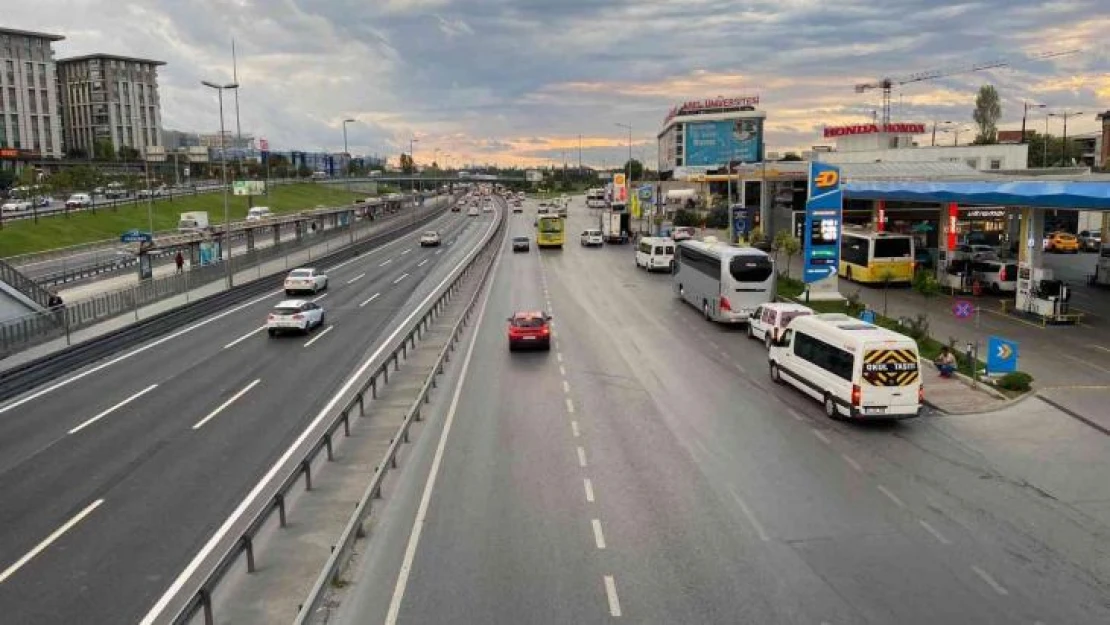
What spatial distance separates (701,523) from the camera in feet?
49.3

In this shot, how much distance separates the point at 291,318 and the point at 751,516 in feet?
80.8

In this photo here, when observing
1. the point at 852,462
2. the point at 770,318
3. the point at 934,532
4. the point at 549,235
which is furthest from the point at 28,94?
the point at 934,532

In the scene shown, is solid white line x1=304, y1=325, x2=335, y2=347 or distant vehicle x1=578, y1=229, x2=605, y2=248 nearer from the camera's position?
solid white line x1=304, y1=325, x2=335, y2=347

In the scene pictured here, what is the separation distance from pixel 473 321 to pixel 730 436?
67.6ft

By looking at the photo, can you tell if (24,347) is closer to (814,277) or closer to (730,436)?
(730,436)

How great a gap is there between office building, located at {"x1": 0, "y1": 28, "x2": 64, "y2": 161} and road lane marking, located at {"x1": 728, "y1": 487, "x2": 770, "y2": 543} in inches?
6680

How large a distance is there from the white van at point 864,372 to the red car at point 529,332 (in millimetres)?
10711

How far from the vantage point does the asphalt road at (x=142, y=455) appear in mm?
12898

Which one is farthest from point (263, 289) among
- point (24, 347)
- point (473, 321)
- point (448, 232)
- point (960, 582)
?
point (448, 232)

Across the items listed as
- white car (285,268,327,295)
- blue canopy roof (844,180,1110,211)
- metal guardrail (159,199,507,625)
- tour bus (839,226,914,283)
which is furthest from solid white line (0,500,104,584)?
tour bus (839,226,914,283)

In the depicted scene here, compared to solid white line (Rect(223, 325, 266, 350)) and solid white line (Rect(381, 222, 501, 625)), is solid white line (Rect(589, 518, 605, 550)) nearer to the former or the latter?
solid white line (Rect(381, 222, 501, 625))

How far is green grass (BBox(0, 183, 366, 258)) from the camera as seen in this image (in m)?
71.1

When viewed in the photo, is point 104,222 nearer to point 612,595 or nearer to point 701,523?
point 701,523

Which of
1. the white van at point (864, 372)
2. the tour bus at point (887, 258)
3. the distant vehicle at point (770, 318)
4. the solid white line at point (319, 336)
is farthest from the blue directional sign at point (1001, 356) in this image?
the tour bus at point (887, 258)
